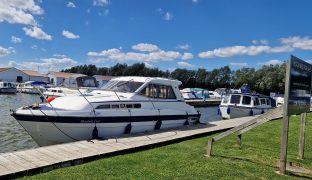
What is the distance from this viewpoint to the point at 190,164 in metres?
7.46

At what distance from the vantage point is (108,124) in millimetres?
11727

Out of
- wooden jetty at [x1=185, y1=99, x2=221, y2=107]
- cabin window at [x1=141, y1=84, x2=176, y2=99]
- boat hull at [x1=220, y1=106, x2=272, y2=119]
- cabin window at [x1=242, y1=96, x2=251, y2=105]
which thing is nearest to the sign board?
cabin window at [x1=141, y1=84, x2=176, y2=99]

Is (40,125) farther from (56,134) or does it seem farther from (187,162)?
(187,162)

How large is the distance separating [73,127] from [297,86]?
23.7 feet

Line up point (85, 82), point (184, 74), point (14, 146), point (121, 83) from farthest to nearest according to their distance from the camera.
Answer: point (184, 74)
point (85, 82)
point (121, 83)
point (14, 146)

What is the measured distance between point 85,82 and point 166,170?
1163 inches

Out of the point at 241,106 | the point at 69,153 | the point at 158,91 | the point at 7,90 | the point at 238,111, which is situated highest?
the point at 158,91

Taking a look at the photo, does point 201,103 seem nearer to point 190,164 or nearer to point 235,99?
point 235,99

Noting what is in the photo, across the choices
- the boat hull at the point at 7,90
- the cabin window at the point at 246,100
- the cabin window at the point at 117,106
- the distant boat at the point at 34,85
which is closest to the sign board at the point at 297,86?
the cabin window at the point at 117,106

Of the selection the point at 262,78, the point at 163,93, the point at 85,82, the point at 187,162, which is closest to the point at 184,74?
the point at 262,78

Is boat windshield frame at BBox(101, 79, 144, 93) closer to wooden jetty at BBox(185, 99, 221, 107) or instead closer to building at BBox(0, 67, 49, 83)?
wooden jetty at BBox(185, 99, 221, 107)

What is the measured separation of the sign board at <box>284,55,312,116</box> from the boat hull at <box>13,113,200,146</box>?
6451mm

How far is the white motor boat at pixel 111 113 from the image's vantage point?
35.7 ft

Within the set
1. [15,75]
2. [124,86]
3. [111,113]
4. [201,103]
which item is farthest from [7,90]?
[111,113]
